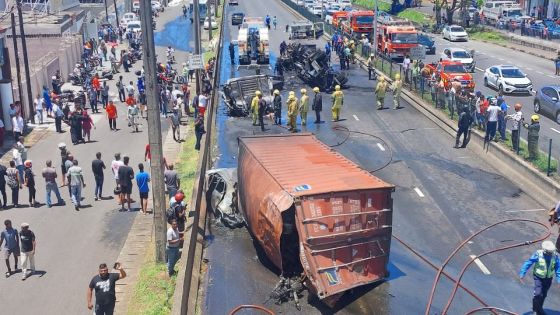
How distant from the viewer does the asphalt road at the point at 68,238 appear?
1622 cm

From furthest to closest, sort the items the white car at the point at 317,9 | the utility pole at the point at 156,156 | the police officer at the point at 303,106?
the white car at the point at 317,9
the police officer at the point at 303,106
the utility pole at the point at 156,156

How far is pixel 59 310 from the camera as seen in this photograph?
51.2 feet

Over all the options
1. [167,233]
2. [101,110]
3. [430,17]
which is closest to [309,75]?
[101,110]

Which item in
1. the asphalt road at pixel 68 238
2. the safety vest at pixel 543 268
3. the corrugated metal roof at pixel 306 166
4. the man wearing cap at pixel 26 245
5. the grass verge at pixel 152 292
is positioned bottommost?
the asphalt road at pixel 68 238

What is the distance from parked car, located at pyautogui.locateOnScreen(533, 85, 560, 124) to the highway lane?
280 mm

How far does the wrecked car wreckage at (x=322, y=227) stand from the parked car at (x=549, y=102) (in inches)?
676

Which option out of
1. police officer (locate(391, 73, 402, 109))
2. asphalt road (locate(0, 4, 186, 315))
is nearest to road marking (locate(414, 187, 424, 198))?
asphalt road (locate(0, 4, 186, 315))

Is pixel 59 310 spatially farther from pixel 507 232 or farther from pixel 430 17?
pixel 430 17

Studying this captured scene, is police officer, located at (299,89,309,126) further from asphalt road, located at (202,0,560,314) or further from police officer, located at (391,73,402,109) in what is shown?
police officer, located at (391,73,402,109)

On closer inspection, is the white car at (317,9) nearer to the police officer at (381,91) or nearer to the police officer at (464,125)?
the police officer at (381,91)

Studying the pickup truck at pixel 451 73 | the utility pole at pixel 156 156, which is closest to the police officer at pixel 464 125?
the pickup truck at pixel 451 73

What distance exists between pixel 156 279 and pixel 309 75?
2441 centimetres

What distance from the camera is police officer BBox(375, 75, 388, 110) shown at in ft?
108

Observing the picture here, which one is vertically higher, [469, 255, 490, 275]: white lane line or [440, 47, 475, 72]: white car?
[440, 47, 475, 72]: white car
